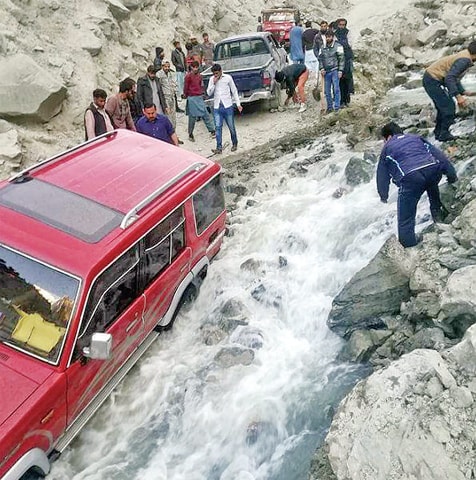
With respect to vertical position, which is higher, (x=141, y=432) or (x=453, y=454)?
(x=453, y=454)

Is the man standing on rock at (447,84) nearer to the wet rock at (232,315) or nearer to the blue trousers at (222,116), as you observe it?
the blue trousers at (222,116)

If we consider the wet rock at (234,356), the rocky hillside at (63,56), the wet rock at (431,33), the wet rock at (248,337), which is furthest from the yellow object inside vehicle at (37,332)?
the wet rock at (431,33)

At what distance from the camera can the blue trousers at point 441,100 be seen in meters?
8.48

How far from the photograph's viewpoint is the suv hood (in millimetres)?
4141

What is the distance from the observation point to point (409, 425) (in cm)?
403

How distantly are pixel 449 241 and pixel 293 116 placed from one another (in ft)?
26.0

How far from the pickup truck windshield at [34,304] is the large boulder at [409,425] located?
2412 millimetres

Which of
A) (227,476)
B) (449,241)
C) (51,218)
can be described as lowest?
(227,476)

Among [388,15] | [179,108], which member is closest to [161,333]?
[179,108]

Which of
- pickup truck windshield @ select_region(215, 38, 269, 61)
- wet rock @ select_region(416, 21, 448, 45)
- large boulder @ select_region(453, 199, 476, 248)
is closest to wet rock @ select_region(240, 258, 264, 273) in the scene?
large boulder @ select_region(453, 199, 476, 248)

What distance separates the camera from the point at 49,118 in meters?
11.7

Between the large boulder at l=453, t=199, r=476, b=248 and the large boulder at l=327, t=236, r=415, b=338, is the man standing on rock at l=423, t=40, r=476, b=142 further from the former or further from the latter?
the large boulder at l=327, t=236, r=415, b=338

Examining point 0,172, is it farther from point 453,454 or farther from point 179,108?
point 453,454

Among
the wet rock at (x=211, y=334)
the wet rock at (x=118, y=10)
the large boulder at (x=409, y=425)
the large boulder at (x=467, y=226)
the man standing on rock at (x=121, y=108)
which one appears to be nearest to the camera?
the large boulder at (x=409, y=425)
